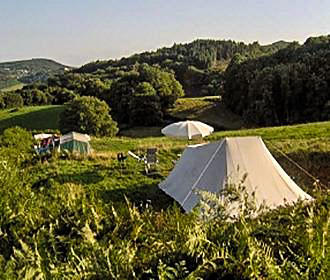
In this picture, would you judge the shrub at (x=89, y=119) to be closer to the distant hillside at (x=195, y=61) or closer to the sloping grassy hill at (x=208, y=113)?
the sloping grassy hill at (x=208, y=113)

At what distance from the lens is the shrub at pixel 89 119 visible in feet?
151

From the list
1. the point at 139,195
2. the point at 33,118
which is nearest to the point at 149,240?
the point at 139,195

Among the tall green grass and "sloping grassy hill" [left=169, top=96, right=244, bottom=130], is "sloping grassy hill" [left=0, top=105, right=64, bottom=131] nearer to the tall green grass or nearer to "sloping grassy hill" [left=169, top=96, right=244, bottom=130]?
"sloping grassy hill" [left=169, top=96, right=244, bottom=130]

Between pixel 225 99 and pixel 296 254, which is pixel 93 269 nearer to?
pixel 296 254

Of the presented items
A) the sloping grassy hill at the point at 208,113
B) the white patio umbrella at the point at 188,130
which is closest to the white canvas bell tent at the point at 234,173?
the white patio umbrella at the point at 188,130

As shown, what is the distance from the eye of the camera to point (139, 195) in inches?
556

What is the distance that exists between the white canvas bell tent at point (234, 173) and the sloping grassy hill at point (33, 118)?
43.9m

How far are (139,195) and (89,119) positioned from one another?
33.2 metres

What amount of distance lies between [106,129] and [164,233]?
43.5m

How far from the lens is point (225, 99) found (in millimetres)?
56438

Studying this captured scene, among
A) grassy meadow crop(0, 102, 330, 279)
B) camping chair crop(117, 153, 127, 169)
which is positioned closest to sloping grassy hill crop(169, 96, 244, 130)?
camping chair crop(117, 153, 127, 169)

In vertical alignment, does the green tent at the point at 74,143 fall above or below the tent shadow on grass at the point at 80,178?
above

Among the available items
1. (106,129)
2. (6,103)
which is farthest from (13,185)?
(6,103)

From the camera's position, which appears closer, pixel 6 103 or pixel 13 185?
pixel 13 185
